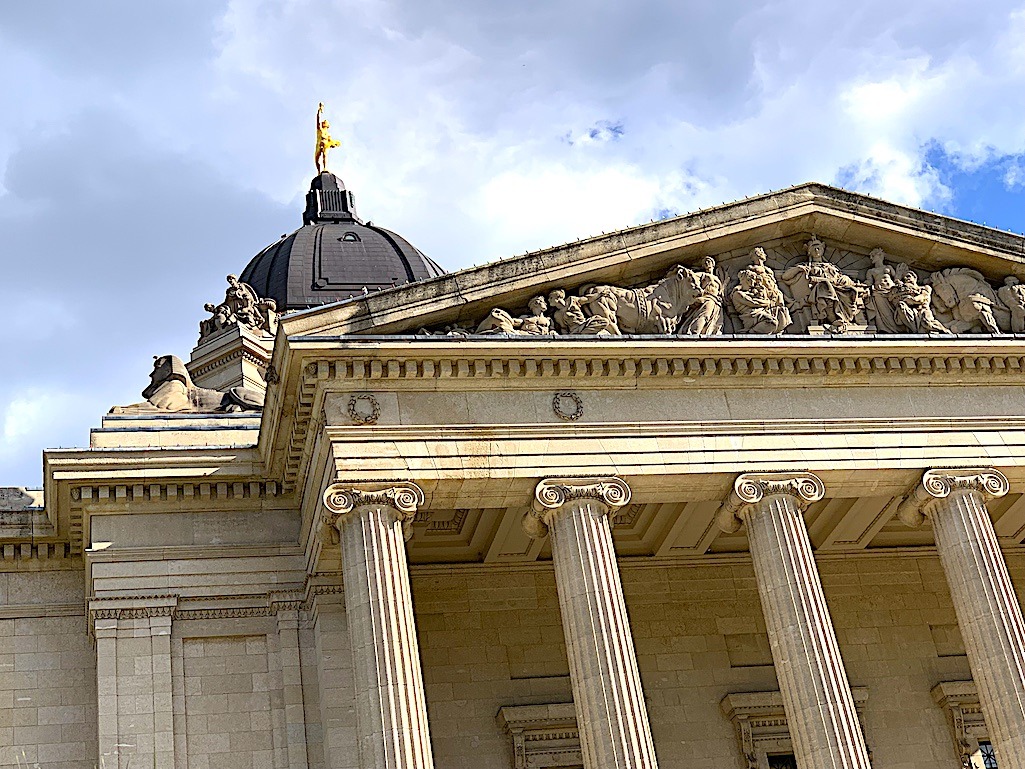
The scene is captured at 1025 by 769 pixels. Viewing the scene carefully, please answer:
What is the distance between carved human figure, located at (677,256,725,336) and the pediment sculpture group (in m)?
0.02

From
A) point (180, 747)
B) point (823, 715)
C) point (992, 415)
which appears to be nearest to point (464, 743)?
point (180, 747)

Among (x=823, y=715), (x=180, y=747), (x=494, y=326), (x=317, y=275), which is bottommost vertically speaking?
(x=823, y=715)

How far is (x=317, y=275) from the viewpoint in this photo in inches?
2133

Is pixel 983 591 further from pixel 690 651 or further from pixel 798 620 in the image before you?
pixel 690 651

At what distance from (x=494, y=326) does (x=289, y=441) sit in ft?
14.7

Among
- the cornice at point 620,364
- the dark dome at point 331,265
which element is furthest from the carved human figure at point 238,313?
the cornice at point 620,364

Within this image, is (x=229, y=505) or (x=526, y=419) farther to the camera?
(x=229, y=505)

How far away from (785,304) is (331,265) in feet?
99.5

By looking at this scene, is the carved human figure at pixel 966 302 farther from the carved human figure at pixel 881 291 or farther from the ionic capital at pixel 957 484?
the ionic capital at pixel 957 484

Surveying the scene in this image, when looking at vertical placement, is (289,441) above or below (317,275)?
below

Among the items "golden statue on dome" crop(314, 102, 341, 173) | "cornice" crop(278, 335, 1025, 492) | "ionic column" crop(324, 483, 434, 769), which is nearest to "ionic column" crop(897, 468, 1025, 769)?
"cornice" crop(278, 335, 1025, 492)

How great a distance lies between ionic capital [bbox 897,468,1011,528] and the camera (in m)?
26.0

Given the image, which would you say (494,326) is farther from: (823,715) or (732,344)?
(823,715)

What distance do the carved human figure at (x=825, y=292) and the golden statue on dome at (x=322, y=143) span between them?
38285 millimetres
